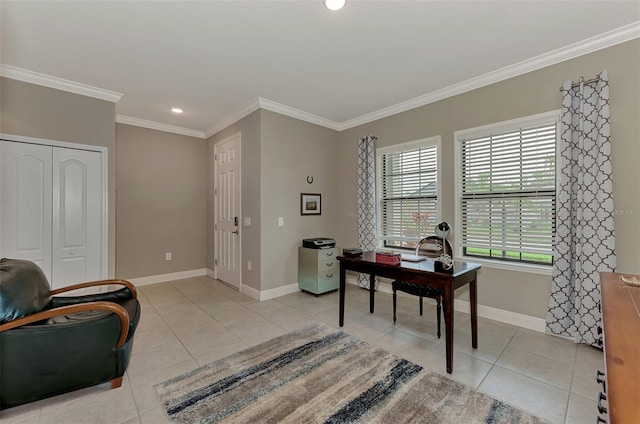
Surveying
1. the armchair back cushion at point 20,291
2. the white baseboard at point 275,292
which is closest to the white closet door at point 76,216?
the armchair back cushion at point 20,291

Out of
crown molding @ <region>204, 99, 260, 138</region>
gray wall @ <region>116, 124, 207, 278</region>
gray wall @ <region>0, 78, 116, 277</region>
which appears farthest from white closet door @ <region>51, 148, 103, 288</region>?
crown molding @ <region>204, 99, 260, 138</region>

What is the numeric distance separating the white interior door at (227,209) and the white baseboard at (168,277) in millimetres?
563

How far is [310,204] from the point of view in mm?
4316

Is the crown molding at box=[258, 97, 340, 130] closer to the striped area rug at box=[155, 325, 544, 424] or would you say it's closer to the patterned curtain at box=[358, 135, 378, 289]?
the patterned curtain at box=[358, 135, 378, 289]

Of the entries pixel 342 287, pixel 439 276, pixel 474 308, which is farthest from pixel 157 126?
pixel 474 308

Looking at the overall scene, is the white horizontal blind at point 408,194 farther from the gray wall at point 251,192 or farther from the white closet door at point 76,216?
the white closet door at point 76,216

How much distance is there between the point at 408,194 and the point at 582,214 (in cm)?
183

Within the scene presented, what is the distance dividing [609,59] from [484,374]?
9.48ft

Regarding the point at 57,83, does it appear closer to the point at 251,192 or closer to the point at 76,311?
the point at 251,192

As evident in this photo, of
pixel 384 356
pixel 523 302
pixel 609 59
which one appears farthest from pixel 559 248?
pixel 384 356

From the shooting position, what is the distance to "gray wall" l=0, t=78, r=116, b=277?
277 centimetres

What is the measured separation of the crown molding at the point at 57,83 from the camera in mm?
2744

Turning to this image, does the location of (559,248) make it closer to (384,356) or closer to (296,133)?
(384,356)

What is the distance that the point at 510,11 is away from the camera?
2012 millimetres
